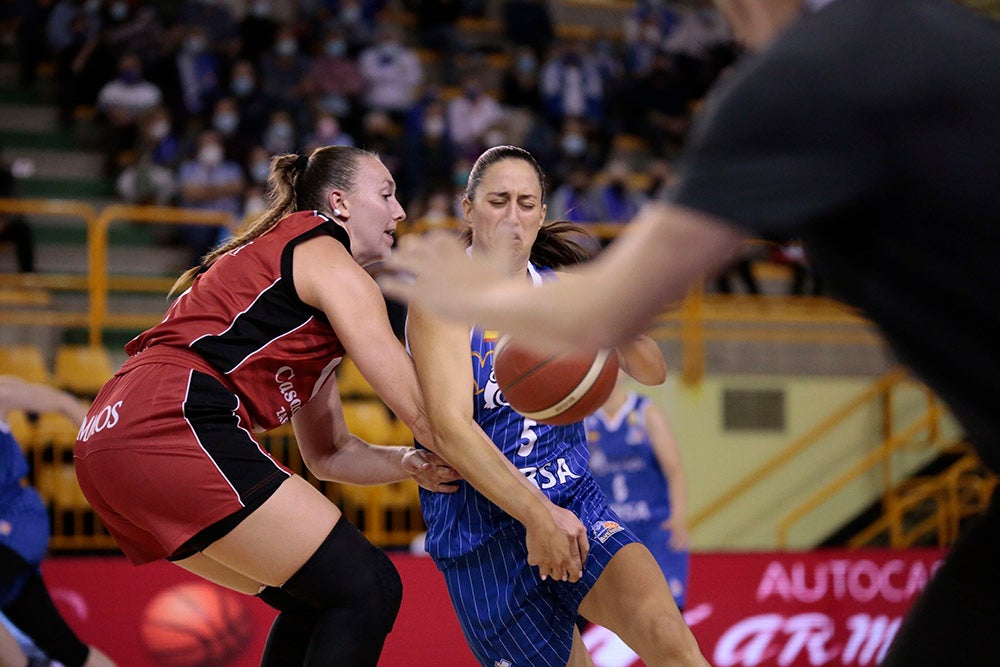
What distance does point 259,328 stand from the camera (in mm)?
3246

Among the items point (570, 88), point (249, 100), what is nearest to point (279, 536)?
point (249, 100)

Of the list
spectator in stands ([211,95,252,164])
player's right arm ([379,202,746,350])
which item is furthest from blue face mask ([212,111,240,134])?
player's right arm ([379,202,746,350])

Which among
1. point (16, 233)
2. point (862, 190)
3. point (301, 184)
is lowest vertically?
point (16, 233)

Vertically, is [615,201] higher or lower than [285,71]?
lower

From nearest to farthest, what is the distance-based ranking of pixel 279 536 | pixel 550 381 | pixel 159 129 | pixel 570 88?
pixel 550 381 < pixel 279 536 < pixel 159 129 < pixel 570 88

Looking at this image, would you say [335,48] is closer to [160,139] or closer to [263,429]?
[160,139]

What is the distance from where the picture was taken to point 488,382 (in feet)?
11.6

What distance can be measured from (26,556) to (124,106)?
7657 mm

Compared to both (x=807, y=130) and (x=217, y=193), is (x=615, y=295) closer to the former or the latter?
(x=807, y=130)

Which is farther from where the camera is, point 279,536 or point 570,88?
point 570,88

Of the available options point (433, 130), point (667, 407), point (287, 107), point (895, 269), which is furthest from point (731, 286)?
point (895, 269)

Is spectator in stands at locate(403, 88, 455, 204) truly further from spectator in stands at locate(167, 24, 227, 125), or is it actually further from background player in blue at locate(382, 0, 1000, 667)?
background player in blue at locate(382, 0, 1000, 667)

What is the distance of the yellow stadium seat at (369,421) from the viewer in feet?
29.2

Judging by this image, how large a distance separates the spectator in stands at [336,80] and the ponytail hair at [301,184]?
9270mm
